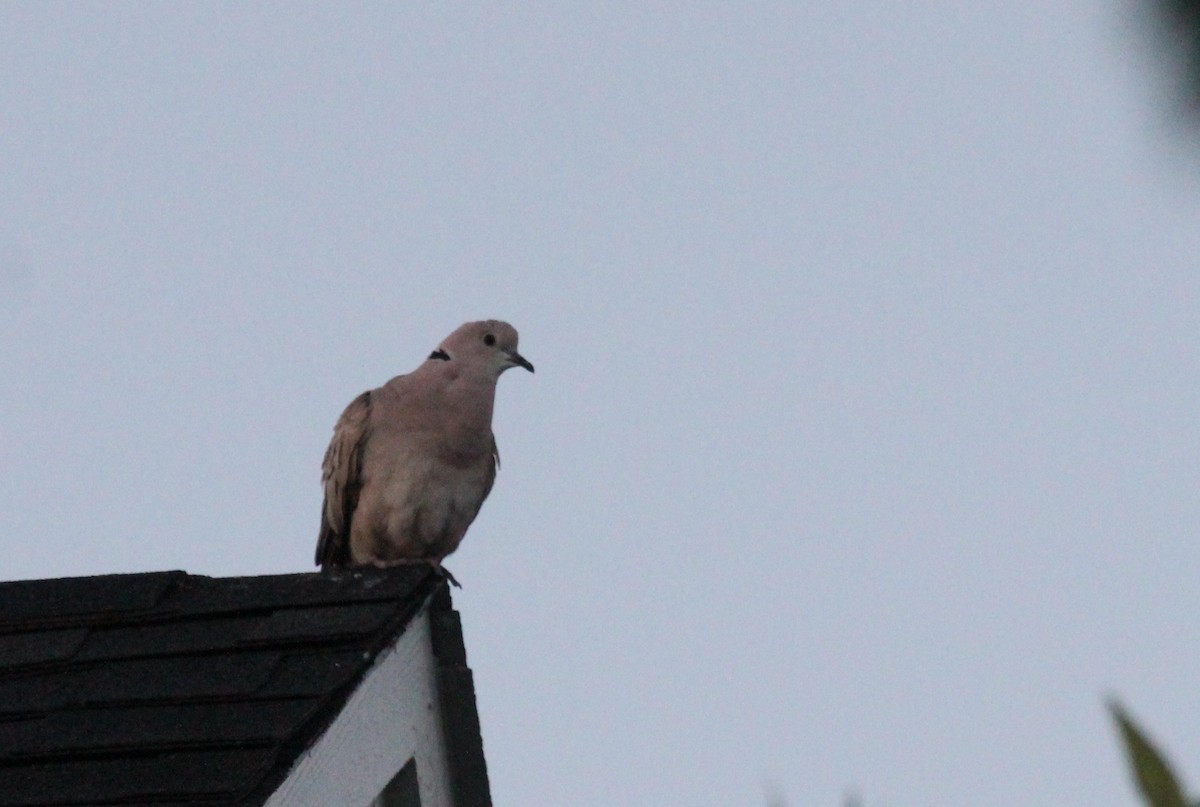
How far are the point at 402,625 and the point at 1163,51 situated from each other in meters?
2.49

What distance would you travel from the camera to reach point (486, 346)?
5910 millimetres

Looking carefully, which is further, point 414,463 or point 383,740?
point 414,463

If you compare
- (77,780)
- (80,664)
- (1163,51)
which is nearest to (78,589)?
(80,664)

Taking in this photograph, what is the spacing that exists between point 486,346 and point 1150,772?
512 cm

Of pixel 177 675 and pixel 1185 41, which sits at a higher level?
pixel 177 675

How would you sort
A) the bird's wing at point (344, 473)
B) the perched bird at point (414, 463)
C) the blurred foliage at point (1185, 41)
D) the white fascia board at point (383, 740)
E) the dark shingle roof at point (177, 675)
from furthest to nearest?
the bird's wing at point (344, 473), the perched bird at point (414, 463), the white fascia board at point (383, 740), the dark shingle roof at point (177, 675), the blurred foliage at point (1185, 41)

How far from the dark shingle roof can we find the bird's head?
235 cm

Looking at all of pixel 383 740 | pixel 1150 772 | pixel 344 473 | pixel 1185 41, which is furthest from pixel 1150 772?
pixel 344 473

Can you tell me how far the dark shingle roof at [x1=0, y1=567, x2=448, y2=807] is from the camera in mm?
2840

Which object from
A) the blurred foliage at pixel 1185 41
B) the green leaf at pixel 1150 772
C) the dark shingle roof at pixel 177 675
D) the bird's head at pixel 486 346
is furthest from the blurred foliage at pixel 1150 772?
the bird's head at pixel 486 346

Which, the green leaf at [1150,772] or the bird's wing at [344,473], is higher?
the bird's wing at [344,473]

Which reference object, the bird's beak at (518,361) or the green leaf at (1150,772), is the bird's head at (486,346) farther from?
the green leaf at (1150,772)

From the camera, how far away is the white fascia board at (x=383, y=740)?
9.73 feet

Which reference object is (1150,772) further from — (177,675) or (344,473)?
(344,473)
